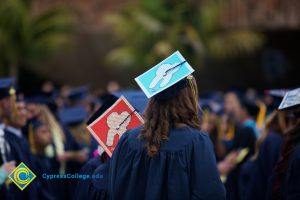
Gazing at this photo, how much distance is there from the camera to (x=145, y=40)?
19.0m

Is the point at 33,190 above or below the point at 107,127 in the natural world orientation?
below

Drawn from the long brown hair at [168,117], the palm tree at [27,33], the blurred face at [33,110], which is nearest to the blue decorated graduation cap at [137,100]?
the long brown hair at [168,117]

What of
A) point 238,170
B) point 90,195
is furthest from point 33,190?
point 238,170

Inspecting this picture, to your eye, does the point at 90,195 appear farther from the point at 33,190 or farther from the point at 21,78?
the point at 21,78

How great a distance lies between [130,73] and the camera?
890 inches

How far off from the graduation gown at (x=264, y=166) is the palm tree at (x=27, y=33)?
43.8 feet

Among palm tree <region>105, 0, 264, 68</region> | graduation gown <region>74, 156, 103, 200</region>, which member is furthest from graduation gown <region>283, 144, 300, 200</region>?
palm tree <region>105, 0, 264, 68</region>

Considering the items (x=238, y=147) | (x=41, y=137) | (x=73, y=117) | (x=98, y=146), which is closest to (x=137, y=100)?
(x=98, y=146)

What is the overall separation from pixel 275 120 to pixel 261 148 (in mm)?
331

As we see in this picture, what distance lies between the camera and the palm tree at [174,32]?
61.4 feet

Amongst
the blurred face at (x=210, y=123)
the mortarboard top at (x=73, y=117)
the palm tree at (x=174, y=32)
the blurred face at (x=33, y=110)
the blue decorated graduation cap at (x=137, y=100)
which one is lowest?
the palm tree at (x=174, y=32)

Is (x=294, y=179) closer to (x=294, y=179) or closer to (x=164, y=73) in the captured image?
(x=294, y=179)

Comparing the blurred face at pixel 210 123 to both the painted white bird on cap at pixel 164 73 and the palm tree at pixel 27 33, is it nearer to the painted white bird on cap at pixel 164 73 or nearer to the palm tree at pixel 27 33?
the painted white bird on cap at pixel 164 73

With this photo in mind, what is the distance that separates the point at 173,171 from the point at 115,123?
913mm
